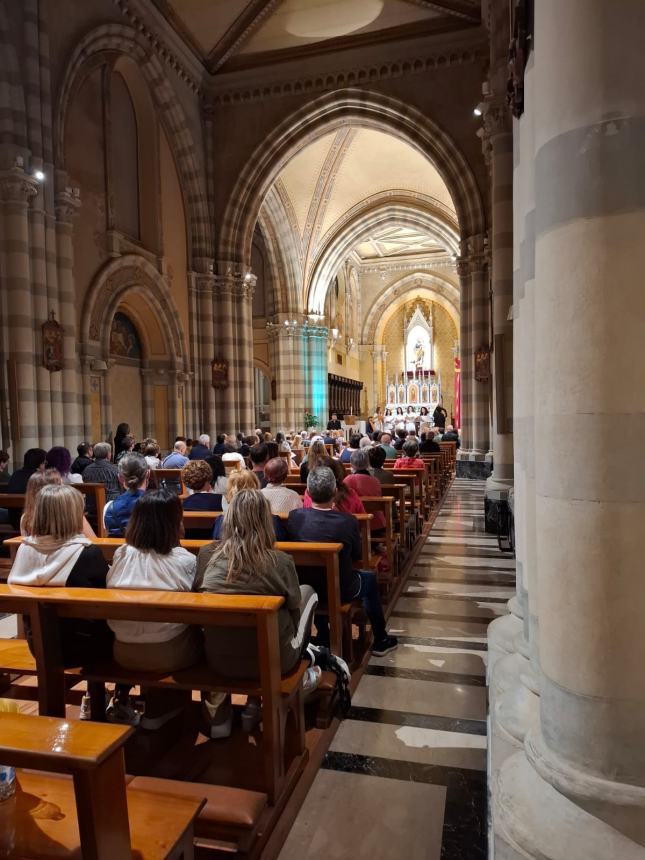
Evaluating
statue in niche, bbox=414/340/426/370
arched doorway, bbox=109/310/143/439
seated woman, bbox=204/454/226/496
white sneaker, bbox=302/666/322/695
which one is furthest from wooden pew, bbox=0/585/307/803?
statue in niche, bbox=414/340/426/370

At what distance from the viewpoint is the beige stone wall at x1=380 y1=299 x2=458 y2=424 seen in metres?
33.2

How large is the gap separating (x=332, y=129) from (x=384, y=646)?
15.0 m

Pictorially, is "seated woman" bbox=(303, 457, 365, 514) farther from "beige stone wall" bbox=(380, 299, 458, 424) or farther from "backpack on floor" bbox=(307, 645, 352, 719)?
"beige stone wall" bbox=(380, 299, 458, 424)

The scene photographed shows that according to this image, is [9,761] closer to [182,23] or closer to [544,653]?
[544,653]

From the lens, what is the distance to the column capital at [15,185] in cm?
892

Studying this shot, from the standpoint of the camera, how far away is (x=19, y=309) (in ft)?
30.3

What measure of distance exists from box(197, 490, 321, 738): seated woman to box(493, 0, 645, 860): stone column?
3.65 ft

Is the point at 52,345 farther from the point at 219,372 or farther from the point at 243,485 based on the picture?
the point at 243,485

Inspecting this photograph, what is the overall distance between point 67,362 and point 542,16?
9.76 meters

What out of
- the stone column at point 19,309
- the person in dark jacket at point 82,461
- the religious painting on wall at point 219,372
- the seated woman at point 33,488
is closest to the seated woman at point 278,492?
the seated woman at point 33,488

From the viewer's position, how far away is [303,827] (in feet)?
7.52

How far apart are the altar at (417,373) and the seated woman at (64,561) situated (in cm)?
3030

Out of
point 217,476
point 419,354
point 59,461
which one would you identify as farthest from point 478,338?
point 419,354

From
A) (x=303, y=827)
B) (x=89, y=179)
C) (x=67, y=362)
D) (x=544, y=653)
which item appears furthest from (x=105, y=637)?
(x=89, y=179)
